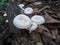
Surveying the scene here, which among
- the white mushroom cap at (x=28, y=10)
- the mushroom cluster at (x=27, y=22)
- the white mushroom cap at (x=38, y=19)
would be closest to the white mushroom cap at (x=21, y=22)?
the mushroom cluster at (x=27, y=22)

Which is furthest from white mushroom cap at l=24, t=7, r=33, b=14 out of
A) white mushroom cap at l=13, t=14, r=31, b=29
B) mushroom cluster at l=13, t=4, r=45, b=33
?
white mushroom cap at l=13, t=14, r=31, b=29

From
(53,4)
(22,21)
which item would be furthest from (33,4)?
(22,21)

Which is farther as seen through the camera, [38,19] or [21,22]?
[38,19]

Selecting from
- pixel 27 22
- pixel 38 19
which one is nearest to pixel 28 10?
pixel 38 19

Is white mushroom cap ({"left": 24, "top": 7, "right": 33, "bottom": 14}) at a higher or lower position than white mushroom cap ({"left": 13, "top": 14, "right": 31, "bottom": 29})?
lower

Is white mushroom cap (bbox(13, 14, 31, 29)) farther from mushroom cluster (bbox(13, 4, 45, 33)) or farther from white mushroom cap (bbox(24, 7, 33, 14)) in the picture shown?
white mushroom cap (bbox(24, 7, 33, 14))

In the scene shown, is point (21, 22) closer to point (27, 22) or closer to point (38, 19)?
point (27, 22)

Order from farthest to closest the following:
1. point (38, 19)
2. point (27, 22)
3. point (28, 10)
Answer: point (28, 10), point (38, 19), point (27, 22)

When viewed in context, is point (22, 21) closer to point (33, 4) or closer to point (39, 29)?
point (39, 29)

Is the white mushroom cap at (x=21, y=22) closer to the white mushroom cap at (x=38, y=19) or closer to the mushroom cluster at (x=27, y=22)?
the mushroom cluster at (x=27, y=22)
